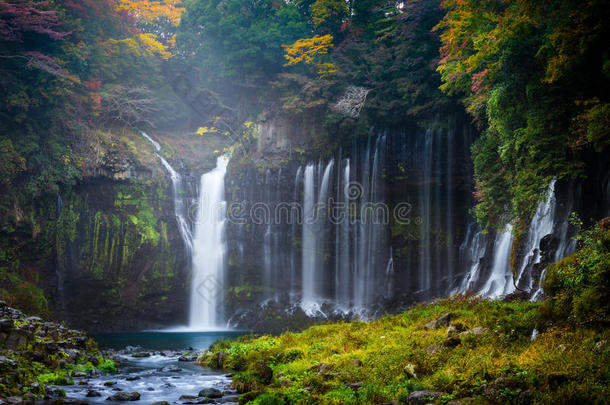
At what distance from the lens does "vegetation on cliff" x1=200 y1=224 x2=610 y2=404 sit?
5426 millimetres

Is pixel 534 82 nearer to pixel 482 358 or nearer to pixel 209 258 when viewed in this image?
pixel 482 358

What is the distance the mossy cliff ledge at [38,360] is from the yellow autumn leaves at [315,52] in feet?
59.6

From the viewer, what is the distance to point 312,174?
24.5m

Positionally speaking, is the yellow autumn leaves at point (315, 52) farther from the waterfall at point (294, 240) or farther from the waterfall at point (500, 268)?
the waterfall at point (500, 268)

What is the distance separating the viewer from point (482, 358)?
669 cm

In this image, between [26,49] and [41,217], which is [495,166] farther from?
[26,49]

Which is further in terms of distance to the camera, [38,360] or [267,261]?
[267,261]

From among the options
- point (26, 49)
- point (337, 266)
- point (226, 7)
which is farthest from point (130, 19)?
point (337, 266)

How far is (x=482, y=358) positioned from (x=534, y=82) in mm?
8558

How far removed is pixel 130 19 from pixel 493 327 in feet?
97.2

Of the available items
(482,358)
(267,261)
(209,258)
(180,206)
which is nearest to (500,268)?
(482,358)

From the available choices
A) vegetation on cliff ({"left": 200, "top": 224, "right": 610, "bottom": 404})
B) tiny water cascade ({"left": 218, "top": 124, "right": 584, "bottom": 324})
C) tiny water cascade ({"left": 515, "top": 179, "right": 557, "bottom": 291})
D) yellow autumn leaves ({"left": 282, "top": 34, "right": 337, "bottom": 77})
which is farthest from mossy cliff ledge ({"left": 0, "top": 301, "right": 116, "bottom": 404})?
yellow autumn leaves ({"left": 282, "top": 34, "right": 337, "bottom": 77})

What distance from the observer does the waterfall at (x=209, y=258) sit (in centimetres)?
2378

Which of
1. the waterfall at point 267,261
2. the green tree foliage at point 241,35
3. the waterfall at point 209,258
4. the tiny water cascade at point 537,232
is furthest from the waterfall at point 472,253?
the green tree foliage at point 241,35
